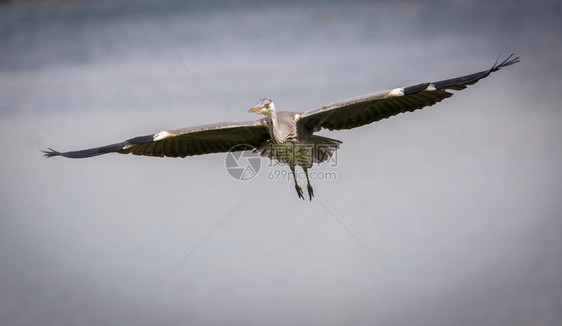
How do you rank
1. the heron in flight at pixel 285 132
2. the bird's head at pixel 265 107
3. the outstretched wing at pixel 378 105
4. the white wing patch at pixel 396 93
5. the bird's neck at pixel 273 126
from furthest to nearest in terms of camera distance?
the bird's neck at pixel 273 126 < the bird's head at pixel 265 107 < the heron in flight at pixel 285 132 < the white wing patch at pixel 396 93 < the outstretched wing at pixel 378 105

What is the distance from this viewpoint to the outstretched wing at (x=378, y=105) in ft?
26.4

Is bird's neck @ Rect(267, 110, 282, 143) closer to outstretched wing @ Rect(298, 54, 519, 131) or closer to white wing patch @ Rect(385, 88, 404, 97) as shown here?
outstretched wing @ Rect(298, 54, 519, 131)

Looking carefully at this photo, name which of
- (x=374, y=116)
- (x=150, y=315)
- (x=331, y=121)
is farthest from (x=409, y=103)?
(x=150, y=315)

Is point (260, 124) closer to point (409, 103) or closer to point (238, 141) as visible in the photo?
point (238, 141)

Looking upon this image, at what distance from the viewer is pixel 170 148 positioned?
31.6 feet

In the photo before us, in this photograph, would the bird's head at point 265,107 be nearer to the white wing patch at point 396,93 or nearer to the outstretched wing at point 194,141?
the outstretched wing at point 194,141

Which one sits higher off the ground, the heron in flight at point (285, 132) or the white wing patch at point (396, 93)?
the white wing patch at point (396, 93)

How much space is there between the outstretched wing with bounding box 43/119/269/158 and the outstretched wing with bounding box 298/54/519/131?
80cm

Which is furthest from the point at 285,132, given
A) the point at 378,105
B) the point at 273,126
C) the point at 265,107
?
the point at 378,105

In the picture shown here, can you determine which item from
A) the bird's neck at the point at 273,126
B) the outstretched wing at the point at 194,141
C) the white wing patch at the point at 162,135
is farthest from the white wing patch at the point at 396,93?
the white wing patch at the point at 162,135

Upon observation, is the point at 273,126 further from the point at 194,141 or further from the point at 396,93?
the point at 396,93

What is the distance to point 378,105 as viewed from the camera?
8945 mm

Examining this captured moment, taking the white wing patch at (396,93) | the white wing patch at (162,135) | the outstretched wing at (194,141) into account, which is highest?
the white wing patch at (396,93)

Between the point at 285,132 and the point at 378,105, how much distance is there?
1.30 meters
